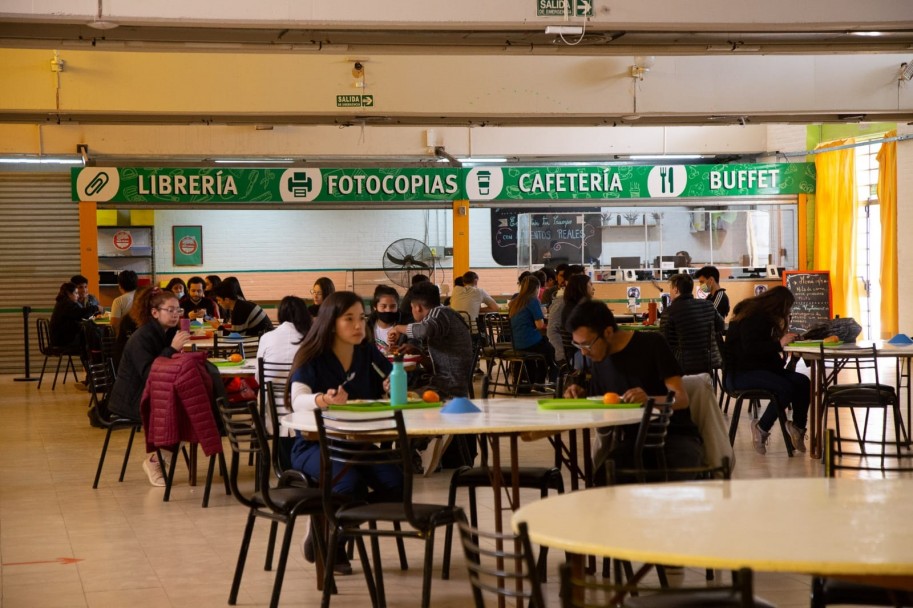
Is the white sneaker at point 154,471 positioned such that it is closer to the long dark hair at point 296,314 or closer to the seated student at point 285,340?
the seated student at point 285,340

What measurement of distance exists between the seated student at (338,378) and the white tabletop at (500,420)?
0.17 metres

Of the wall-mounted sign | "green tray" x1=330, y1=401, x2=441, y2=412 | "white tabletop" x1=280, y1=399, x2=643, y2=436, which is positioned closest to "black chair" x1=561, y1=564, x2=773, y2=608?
"white tabletop" x1=280, y1=399, x2=643, y2=436

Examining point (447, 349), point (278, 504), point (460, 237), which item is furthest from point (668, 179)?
point (278, 504)

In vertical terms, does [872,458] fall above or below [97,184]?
below

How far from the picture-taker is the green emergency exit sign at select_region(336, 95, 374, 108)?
10.9m

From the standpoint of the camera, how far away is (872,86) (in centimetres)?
1143

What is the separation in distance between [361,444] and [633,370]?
1318 millimetres

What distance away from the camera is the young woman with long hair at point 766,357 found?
7.58 meters

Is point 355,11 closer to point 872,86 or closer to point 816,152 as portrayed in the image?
point 872,86

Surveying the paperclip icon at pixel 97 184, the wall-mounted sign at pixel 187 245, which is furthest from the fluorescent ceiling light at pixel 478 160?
the paperclip icon at pixel 97 184

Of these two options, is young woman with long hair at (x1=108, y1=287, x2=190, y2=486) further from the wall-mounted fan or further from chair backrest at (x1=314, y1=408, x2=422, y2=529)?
the wall-mounted fan

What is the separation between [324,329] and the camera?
4.91 m

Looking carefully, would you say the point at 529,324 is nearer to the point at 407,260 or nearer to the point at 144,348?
the point at 407,260

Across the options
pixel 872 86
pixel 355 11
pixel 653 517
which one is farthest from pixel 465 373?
pixel 872 86
